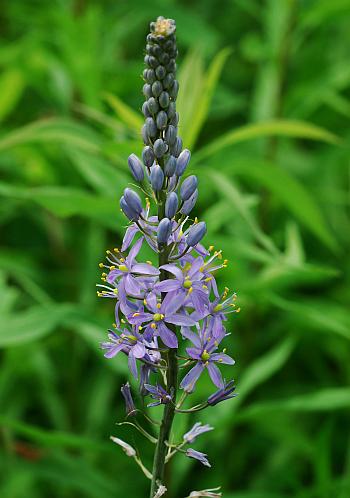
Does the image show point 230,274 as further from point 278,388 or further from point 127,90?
point 127,90

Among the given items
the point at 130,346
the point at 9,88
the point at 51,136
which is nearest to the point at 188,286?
the point at 130,346

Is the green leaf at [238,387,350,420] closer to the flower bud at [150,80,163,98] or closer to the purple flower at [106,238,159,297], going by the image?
the purple flower at [106,238,159,297]

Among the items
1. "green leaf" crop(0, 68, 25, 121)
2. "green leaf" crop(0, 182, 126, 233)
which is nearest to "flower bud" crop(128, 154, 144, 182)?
"green leaf" crop(0, 182, 126, 233)

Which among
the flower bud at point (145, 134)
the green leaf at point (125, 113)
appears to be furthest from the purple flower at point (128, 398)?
the green leaf at point (125, 113)

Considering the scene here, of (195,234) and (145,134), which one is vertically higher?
(145,134)

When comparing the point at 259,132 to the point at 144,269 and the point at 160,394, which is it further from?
the point at 160,394

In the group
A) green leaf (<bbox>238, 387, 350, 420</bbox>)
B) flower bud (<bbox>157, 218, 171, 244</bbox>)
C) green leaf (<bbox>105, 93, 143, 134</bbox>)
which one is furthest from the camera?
green leaf (<bbox>105, 93, 143, 134</bbox>)
